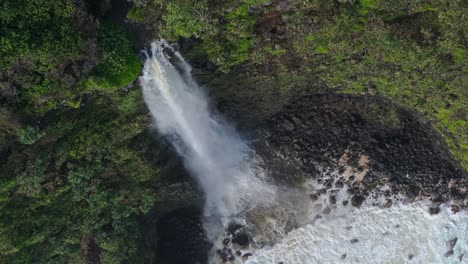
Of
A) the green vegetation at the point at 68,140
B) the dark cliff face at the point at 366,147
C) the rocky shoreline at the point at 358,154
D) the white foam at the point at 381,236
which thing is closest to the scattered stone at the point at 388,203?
the rocky shoreline at the point at 358,154

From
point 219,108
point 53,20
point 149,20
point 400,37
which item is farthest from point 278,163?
point 53,20

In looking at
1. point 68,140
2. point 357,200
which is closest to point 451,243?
point 357,200

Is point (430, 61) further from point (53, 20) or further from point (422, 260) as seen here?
point (53, 20)

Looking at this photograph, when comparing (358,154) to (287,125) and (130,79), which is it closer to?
(287,125)

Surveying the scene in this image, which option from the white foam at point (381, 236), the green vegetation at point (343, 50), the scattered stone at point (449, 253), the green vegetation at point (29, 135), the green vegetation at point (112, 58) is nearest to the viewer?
the green vegetation at point (29, 135)

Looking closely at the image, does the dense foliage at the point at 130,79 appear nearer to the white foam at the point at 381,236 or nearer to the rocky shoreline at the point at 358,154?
the rocky shoreline at the point at 358,154

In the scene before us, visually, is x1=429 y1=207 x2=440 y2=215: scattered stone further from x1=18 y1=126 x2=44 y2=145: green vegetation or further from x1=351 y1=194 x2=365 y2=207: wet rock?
x1=18 y1=126 x2=44 y2=145: green vegetation
